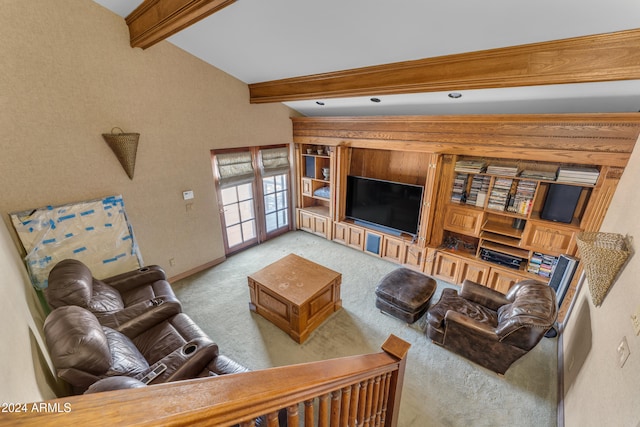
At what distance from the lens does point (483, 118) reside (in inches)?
120

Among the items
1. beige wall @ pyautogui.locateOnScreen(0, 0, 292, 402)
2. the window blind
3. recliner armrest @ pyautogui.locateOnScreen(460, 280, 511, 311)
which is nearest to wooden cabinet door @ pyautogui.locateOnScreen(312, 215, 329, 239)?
the window blind

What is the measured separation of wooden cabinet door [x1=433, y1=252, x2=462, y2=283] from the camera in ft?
12.3

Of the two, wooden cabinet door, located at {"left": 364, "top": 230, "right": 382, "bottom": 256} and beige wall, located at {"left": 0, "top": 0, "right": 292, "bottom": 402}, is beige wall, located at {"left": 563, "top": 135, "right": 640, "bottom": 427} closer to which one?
wooden cabinet door, located at {"left": 364, "top": 230, "right": 382, "bottom": 256}

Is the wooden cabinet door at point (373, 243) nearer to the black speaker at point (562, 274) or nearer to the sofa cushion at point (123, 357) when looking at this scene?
the black speaker at point (562, 274)

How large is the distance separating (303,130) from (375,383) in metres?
4.38

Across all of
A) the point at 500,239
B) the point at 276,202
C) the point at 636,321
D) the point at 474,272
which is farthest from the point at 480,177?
the point at 276,202

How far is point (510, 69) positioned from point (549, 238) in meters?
2.16

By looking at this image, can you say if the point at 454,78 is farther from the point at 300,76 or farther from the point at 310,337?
the point at 310,337

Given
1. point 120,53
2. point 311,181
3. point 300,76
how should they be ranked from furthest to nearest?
point 311,181 < point 300,76 < point 120,53

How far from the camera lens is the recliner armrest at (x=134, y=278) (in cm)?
291

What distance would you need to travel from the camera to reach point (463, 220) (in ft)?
11.9

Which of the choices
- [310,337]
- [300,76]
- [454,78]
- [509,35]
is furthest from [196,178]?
[509,35]

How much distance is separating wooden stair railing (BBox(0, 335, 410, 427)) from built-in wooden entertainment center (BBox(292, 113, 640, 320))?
A: 9.66 feet

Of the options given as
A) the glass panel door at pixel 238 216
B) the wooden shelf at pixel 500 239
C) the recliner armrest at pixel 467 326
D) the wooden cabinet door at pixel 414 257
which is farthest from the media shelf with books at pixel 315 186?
the recliner armrest at pixel 467 326
